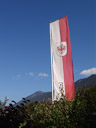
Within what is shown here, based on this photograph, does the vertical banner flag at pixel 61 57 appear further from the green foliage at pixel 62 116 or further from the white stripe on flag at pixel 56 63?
the green foliage at pixel 62 116

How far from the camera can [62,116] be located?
11.2 ft

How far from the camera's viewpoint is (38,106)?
3.96 metres

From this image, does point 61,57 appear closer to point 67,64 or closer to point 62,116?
point 67,64

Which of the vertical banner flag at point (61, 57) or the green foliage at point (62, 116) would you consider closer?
the green foliage at point (62, 116)

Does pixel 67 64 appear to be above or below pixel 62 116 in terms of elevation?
above

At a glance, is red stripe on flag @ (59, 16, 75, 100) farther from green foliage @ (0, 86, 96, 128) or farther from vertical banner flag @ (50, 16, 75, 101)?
green foliage @ (0, 86, 96, 128)

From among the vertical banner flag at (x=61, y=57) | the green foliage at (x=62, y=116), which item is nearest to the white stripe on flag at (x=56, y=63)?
the vertical banner flag at (x=61, y=57)

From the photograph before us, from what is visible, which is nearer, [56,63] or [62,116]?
[62,116]

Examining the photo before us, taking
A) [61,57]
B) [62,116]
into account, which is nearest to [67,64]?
[61,57]

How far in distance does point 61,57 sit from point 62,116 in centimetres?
510

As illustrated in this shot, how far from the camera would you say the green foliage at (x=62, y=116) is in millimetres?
3337

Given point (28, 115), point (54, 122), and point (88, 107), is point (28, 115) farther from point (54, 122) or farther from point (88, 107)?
point (88, 107)

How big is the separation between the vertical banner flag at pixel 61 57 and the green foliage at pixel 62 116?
12.8ft

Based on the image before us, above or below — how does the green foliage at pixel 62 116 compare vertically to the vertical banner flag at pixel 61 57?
below
